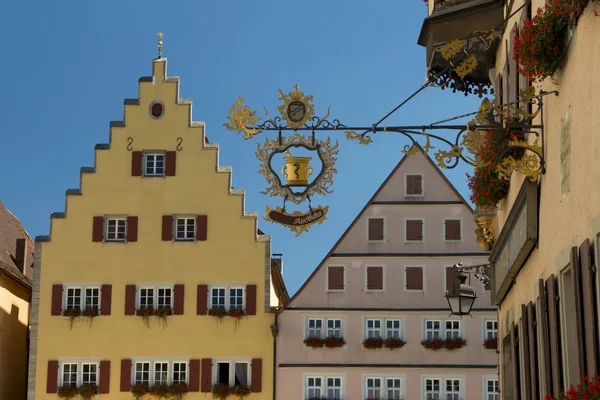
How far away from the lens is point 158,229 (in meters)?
40.3

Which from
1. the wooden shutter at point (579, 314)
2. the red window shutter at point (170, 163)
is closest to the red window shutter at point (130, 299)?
the red window shutter at point (170, 163)

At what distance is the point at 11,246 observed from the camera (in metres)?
45.1

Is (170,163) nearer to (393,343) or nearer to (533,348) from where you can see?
(393,343)

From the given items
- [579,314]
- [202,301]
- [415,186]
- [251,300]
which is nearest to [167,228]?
[202,301]

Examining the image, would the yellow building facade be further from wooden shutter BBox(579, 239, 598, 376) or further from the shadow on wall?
wooden shutter BBox(579, 239, 598, 376)

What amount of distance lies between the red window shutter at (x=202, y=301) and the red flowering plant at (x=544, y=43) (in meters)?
28.9

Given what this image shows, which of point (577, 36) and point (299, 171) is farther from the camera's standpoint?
point (299, 171)

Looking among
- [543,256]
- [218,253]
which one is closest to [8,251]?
[218,253]

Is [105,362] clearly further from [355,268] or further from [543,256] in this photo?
[543,256]

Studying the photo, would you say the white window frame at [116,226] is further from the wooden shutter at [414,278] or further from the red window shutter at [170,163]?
the wooden shutter at [414,278]

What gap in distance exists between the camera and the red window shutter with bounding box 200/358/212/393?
3875 centimetres

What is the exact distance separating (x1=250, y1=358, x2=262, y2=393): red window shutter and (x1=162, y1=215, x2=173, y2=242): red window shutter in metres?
4.99

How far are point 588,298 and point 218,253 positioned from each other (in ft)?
101

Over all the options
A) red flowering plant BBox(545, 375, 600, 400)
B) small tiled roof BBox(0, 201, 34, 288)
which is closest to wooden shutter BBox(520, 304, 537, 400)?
red flowering plant BBox(545, 375, 600, 400)
